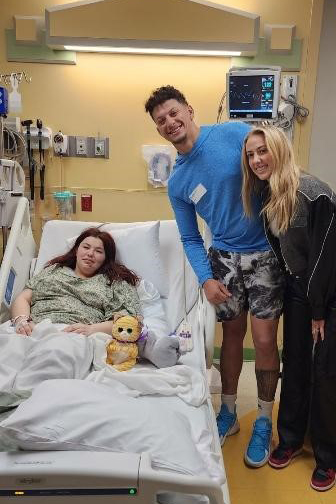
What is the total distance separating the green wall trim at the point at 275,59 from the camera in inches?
112

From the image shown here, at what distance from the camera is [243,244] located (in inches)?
79.7

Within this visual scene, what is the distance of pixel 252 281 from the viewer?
2.03m

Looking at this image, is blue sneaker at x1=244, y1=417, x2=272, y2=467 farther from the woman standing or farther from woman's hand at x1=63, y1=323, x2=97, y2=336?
woman's hand at x1=63, y1=323, x2=97, y2=336

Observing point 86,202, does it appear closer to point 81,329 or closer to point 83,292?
point 83,292

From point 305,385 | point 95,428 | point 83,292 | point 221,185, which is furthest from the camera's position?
point 83,292

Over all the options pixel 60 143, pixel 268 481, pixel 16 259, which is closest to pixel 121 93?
pixel 60 143

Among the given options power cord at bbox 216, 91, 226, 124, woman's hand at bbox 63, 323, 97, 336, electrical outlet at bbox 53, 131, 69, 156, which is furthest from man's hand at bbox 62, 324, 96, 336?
power cord at bbox 216, 91, 226, 124

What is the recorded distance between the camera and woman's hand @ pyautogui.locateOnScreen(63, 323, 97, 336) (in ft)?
6.61

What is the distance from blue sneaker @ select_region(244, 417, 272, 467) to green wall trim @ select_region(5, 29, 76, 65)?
2372 mm

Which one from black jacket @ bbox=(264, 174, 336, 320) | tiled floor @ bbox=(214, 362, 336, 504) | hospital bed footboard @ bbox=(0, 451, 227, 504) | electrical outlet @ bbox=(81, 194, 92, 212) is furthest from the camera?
electrical outlet @ bbox=(81, 194, 92, 212)

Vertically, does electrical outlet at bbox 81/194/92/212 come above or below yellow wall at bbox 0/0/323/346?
below

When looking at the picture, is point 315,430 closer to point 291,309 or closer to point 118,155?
point 291,309

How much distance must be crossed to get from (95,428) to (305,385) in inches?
48.0

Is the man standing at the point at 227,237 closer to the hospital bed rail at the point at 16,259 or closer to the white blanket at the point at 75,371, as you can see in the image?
the white blanket at the point at 75,371
